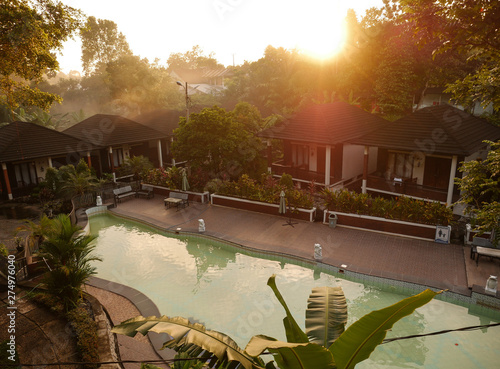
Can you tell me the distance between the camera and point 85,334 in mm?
7867

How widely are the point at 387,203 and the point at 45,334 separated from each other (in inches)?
553

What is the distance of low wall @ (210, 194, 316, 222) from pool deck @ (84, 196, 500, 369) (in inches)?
13.5

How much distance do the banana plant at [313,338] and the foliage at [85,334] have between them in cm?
349

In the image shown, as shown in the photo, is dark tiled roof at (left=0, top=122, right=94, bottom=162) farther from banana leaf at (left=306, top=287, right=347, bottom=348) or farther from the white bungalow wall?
banana leaf at (left=306, top=287, right=347, bottom=348)

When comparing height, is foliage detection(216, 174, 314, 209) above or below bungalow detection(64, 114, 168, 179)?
below

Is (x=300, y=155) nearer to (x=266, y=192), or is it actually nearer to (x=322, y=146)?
(x=322, y=146)

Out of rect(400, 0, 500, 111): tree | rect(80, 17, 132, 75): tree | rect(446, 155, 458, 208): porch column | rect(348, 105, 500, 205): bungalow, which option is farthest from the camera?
rect(80, 17, 132, 75): tree

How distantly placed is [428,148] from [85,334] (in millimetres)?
16700

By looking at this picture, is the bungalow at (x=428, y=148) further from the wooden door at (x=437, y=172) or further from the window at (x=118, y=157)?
the window at (x=118, y=157)

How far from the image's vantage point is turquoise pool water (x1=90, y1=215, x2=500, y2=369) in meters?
8.82

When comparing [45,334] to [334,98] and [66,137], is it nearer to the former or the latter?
[66,137]

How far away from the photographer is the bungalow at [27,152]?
21281 millimetres

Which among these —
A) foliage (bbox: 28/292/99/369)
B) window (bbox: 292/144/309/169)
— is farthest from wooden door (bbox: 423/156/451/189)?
foliage (bbox: 28/292/99/369)

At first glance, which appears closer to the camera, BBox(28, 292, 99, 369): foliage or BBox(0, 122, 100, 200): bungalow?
BBox(28, 292, 99, 369): foliage
